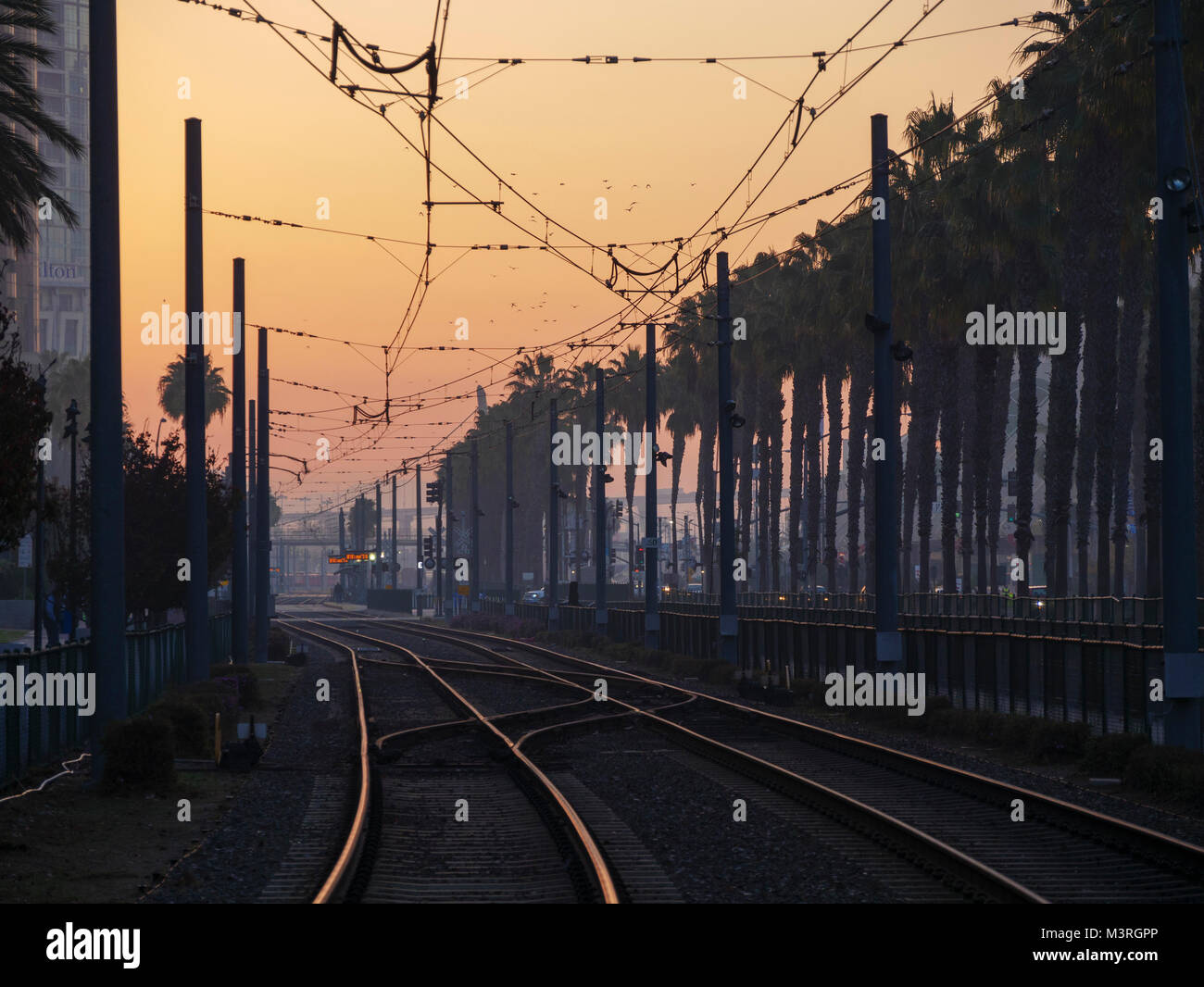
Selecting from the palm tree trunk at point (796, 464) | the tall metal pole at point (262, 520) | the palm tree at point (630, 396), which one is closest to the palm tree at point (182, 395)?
the palm tree at point (630, 396)

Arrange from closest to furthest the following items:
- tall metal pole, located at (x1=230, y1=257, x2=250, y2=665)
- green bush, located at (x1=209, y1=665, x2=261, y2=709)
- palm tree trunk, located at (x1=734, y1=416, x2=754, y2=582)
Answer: green bush, located at (x1=209, y1=665, x2=261, y2=709)
tall metal pole, located at (x1=230, y1=257, x2=250, y2=665)
palm tree trunk, located at (x1=734, y1=416, x2=754, y2=582)

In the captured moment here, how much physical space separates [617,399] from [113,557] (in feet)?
320

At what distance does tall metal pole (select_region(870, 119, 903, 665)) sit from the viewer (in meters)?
27.7

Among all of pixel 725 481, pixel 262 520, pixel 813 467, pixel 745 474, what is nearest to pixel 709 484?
pixel 745 474

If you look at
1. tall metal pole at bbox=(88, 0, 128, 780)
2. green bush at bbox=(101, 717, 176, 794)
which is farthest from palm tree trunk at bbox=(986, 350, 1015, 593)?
tall metal pole at bbox=(88, 0, 128, 780)

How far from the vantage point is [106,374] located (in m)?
18.5

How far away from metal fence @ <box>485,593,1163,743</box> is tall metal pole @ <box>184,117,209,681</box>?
12.2 m

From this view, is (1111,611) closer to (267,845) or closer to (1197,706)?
(1197,706)

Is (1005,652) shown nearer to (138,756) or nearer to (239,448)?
(138,756)

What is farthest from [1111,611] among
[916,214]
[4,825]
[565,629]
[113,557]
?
[565,629]

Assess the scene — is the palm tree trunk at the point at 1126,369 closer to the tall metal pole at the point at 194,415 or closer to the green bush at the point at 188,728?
the tall metal pole at the point at 194,415

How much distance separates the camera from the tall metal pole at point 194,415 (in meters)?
29.3

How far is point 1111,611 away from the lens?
32.8 metres

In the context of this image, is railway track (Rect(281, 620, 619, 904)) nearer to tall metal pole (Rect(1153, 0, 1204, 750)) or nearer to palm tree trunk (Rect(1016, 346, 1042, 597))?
tall metal pole (Rect(1153, 0, 1204, 750))
